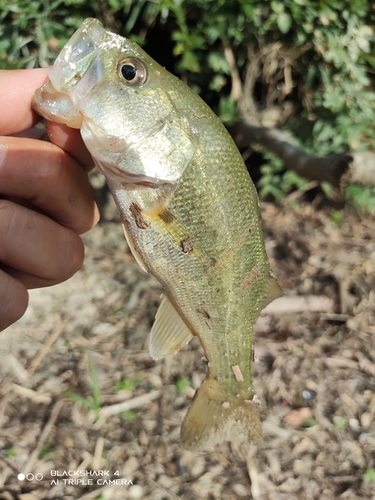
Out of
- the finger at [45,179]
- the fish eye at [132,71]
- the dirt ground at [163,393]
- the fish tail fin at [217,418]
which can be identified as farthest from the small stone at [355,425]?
the fish eye at [132,71]

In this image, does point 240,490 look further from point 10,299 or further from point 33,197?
point 33,197

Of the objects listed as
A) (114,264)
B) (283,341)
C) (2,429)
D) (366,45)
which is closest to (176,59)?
(366,45)

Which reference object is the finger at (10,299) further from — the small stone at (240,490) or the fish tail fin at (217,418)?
the small stone at (240,490)

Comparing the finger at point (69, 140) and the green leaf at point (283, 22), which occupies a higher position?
the green leaf at point (283, 22)

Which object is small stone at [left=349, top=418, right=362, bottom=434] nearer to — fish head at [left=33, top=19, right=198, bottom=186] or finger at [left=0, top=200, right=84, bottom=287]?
finger at [left=0, top=200, right=84, bottom=287]

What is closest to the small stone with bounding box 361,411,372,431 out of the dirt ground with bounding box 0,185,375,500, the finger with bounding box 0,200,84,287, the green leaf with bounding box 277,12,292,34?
the dirt ground with bounding box 0,185,375,500

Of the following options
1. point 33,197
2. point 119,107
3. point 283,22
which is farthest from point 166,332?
point 283,22
